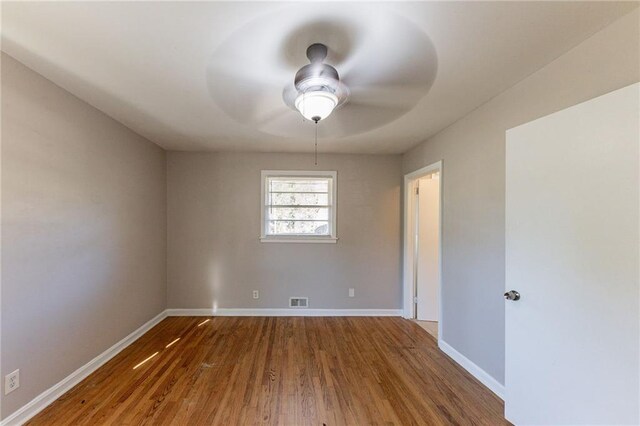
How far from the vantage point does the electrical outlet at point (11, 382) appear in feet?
5.40

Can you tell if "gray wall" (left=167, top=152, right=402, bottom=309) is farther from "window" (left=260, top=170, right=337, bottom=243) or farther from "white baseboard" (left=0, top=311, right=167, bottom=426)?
"white baseboard" (left=0, top=311, right=167, bottom=426)

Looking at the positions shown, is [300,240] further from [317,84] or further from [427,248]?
[317,84]

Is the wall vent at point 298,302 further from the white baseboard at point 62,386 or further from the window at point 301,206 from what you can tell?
the white baseboard at point 62,386

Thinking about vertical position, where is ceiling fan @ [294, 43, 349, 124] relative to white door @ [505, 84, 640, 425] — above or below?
above

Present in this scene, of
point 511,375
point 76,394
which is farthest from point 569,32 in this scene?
point 76,394

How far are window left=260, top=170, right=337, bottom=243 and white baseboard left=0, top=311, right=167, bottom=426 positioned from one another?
205 centimetres

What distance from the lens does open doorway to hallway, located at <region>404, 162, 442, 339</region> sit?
144 inches

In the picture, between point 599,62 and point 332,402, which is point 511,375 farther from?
point 599,62

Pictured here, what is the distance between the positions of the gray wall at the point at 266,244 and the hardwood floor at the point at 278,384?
693mm

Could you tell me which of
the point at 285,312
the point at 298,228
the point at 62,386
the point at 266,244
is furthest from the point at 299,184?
the point at 62,386

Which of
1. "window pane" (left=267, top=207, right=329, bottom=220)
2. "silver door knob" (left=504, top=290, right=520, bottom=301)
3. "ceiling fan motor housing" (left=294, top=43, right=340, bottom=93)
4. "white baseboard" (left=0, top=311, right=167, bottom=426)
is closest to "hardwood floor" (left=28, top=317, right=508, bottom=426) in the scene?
"white baseboard" (left=0, top=311, right=167, bottom=426)

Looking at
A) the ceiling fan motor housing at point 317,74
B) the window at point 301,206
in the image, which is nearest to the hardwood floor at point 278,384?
the window at point 301,206

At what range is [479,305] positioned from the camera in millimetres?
2287

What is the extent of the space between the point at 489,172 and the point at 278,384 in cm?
248
